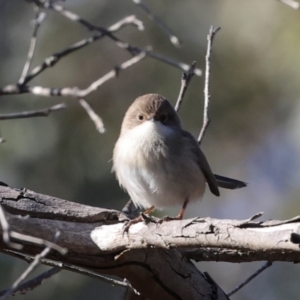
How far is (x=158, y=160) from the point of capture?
480cm

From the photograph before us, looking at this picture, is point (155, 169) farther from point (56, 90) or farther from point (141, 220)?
point (56, 90)

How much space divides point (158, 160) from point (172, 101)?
3787mm

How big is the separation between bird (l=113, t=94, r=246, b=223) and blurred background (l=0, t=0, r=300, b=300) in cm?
341

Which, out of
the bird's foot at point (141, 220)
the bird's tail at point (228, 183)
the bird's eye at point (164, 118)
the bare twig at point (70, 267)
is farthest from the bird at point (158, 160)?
the bird's foot at point (141, 220)

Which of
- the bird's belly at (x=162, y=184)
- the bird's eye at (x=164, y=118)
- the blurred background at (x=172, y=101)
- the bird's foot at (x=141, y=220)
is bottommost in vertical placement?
the bird's foot at (x=141, y=220)

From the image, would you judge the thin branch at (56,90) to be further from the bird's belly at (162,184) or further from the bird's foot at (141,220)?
the bird's belly at (162,184)

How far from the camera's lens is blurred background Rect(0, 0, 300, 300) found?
344 inches

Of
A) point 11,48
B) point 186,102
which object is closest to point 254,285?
point 186,102

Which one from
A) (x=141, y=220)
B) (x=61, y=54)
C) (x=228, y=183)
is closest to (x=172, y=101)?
(x=228, y=183)

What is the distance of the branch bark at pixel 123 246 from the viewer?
11.5ft

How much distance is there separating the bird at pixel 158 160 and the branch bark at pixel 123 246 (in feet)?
2.98

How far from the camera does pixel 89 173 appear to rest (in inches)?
352

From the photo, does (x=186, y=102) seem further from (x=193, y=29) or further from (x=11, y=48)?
(x=11, y=48)

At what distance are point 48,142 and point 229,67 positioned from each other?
3.05 m
